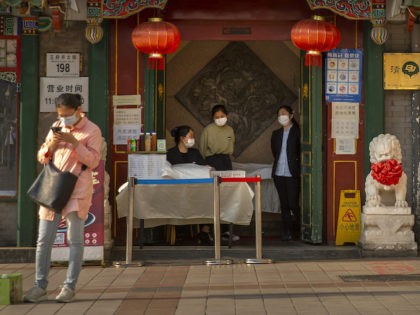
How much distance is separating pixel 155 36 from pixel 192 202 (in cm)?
227

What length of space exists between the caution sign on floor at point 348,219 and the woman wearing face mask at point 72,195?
5.08m

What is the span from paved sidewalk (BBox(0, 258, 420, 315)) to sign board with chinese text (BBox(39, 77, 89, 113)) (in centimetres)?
235

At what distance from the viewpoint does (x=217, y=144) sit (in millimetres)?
14555

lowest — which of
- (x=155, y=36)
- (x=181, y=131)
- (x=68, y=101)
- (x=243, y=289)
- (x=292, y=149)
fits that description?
(x=243, y=289)

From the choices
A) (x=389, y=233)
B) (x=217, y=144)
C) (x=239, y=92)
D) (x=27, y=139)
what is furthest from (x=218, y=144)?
(x=389, y=233)

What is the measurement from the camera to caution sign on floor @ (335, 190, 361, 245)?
13.6 meters

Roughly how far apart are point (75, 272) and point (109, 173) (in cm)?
429

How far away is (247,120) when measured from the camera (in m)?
16.5

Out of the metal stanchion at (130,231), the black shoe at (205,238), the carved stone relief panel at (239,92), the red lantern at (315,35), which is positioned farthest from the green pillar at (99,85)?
the carved stone relief panel at (239,92)

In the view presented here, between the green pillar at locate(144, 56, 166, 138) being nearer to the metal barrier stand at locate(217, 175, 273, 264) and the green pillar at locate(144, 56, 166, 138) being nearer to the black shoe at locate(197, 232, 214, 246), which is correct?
the black shoe at locate(197, 232, 214, 246)

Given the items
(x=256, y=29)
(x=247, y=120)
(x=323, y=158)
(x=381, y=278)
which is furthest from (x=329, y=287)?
(x=247, y=120)

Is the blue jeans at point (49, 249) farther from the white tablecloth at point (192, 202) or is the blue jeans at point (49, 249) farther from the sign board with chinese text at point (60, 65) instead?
the sign board with chinese text at point (60, 65)

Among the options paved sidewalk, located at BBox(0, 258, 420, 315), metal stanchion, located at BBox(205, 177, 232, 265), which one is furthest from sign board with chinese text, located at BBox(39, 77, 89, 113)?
metal stanchion, located at BBox(205, 177, 232, 265)

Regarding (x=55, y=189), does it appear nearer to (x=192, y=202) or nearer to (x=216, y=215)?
(x=216, y=215)
